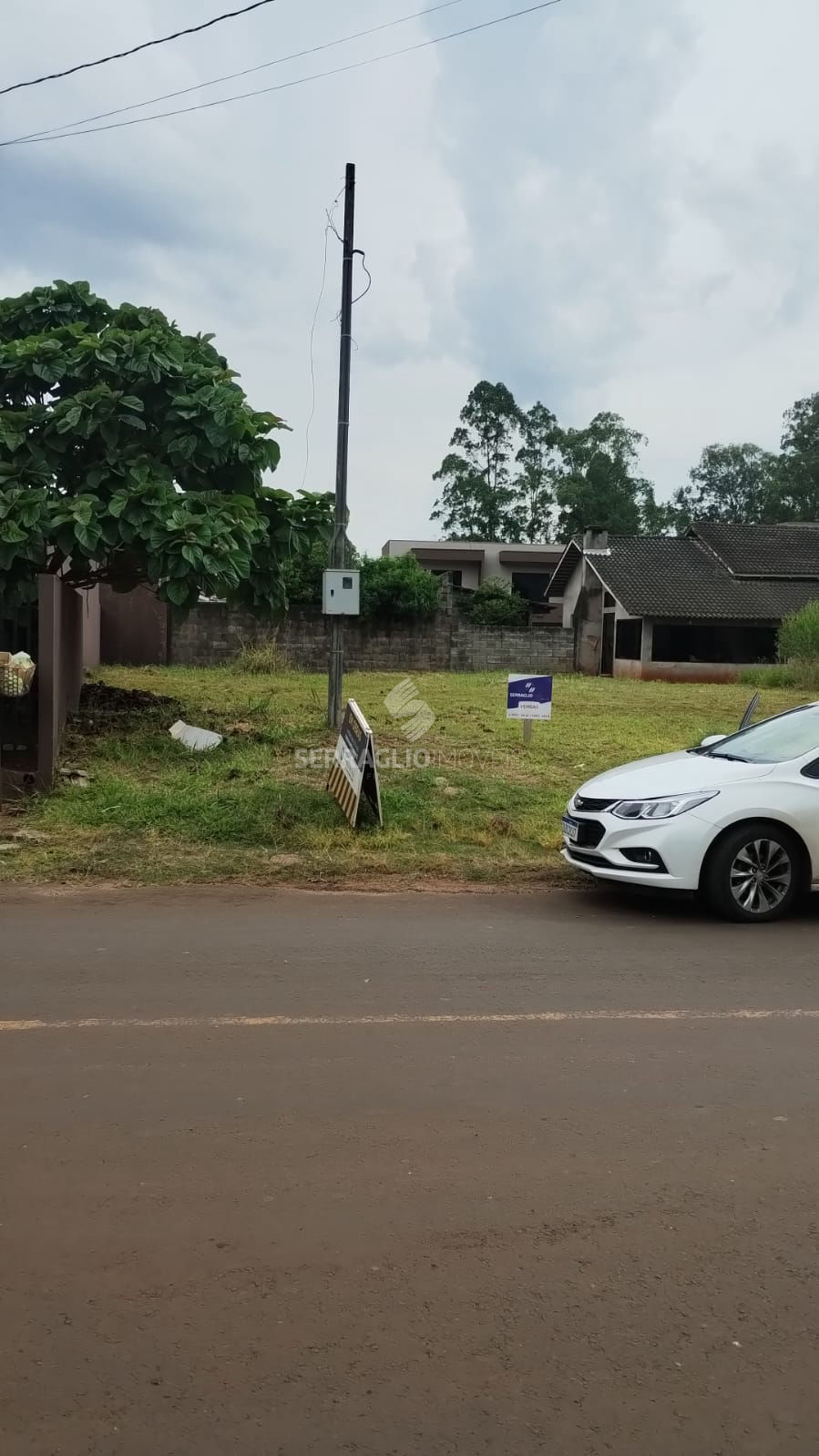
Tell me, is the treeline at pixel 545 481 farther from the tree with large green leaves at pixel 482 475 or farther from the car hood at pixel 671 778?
the car hood at pixel 671 778

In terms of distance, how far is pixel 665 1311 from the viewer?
9.25ft

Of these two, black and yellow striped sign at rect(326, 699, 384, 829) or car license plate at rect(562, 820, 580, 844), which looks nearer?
car license plate at rect(562, 820, 580, 844)

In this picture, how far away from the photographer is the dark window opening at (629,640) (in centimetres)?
3388

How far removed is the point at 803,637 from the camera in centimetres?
2831

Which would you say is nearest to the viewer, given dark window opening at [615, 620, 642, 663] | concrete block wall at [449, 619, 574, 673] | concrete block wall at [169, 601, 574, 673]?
concrete block wall at [169, 601, 574, 673]

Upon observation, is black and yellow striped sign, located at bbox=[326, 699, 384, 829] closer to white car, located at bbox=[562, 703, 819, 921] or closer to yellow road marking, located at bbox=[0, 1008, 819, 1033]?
white car, located at bbox=[562, 703, 819, 921]

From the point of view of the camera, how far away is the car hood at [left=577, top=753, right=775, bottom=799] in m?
6.99

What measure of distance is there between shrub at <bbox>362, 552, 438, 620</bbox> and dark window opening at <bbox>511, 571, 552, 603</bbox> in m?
14.2

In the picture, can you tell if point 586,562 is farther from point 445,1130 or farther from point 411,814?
point 445,1130

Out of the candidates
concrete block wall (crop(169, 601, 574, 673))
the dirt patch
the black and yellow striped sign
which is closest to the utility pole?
the dirt patch

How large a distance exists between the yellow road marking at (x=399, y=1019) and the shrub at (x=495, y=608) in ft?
97.5

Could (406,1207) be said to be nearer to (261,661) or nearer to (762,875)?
(762,875)

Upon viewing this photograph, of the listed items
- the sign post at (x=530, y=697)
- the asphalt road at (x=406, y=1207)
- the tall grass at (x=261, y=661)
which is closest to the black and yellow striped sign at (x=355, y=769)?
the asphalt road at (x=406, y=1207)

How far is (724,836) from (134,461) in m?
7.39
